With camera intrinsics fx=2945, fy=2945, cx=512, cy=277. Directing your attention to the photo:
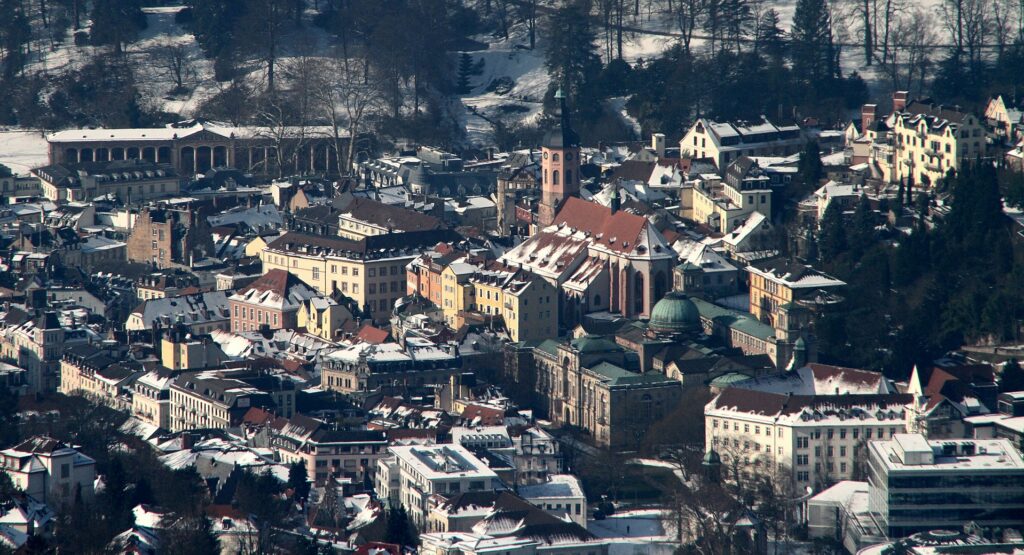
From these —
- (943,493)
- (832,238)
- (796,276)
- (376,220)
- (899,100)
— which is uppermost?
(899,100)

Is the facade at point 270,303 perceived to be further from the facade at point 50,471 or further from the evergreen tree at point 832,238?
the facade at point 50,471

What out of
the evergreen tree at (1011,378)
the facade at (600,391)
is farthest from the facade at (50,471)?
the evergreen tree at (1011,378)

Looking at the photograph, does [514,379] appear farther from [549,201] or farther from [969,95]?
[969,95]

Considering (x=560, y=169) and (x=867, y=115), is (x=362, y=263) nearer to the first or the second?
(x=560, y=169)

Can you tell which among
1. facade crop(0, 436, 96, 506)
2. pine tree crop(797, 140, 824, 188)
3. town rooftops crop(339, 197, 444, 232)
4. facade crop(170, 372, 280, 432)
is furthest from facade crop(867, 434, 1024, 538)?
town rooftops crop(339, 197, 444, 232)

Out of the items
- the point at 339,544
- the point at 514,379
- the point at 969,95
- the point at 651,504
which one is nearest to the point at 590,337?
the point at 514,379

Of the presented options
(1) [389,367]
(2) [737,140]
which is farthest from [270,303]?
(2) [737,140]
